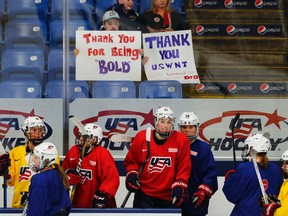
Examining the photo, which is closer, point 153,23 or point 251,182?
point 251,182

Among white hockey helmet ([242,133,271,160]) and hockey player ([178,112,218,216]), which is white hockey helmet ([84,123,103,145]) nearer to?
hockey player ([178,112,218,216])

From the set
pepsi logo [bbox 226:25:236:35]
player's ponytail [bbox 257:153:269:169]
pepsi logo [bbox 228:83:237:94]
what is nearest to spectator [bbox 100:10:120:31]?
pepsi logo [bbox 226:25:236:35]

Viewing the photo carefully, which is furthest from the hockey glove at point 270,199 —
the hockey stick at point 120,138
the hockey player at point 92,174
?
the hockey stick at point 120,138

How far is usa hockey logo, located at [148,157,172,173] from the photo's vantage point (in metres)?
10.1

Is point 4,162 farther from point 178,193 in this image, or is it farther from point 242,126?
point 242,126

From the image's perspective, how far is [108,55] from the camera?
11258 mm

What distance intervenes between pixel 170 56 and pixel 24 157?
6.15ft

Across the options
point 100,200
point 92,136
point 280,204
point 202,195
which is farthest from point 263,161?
point 92,136

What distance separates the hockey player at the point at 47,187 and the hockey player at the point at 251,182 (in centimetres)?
134

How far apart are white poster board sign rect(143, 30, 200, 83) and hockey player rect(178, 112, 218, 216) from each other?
0.92m

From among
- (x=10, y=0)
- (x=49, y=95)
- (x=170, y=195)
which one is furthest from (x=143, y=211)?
(x=10, y=0)

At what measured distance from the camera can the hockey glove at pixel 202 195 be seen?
10.0 meters

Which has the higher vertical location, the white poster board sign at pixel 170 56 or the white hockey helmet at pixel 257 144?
the white poster board sign at pixel 170 56

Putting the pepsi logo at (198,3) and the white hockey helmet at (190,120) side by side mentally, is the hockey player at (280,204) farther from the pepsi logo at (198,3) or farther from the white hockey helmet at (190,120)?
the pepsi logo at (198,3)
